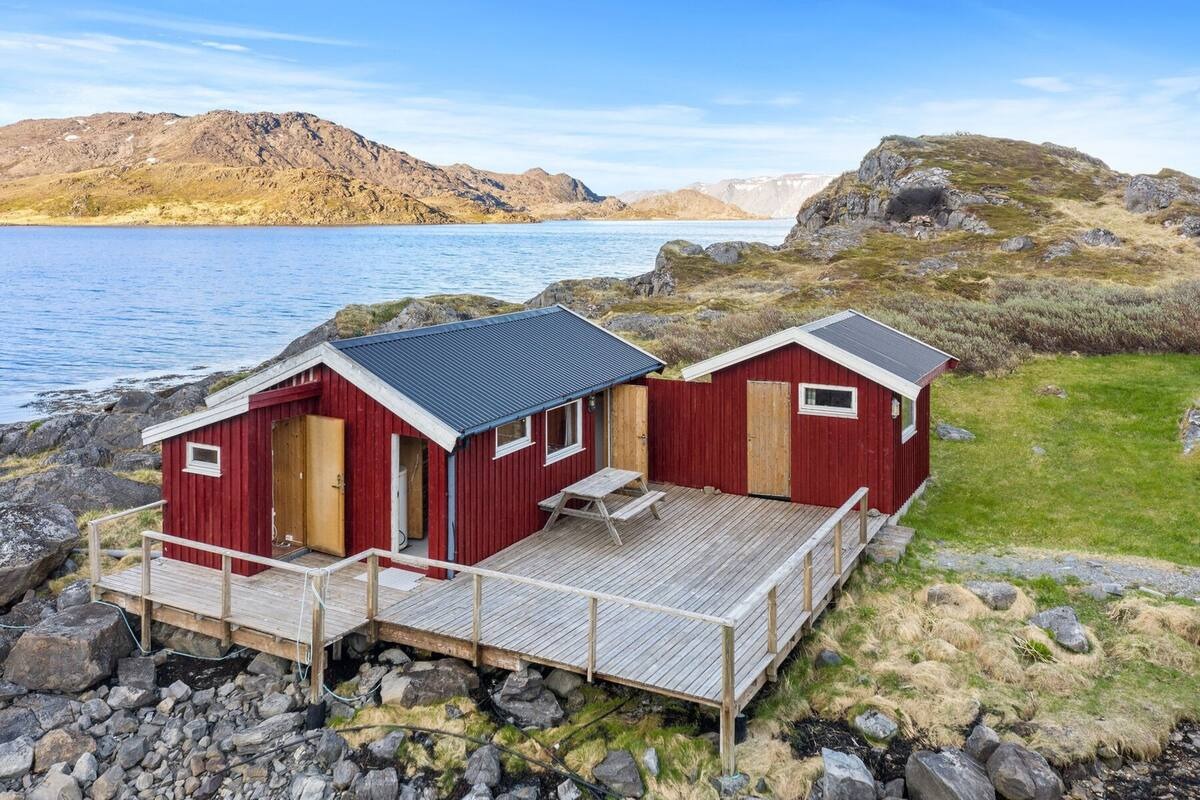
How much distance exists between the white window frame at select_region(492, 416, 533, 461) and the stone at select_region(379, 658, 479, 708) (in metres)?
3.47

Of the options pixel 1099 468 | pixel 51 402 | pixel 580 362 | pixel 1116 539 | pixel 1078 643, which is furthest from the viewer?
pixel 51 402

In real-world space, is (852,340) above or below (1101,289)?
below

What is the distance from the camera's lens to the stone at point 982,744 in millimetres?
8828

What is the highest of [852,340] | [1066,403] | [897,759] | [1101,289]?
[1101,289]

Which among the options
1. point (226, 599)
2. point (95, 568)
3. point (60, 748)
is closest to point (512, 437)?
point (226, 599)

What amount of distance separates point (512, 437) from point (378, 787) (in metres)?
5.79

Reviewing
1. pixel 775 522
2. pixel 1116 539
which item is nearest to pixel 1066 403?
pixel 1116 539

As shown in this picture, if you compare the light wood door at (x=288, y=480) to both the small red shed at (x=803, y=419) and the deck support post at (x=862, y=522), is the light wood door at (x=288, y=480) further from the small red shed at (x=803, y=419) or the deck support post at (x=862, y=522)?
the deck support post at (x=862, y=522)

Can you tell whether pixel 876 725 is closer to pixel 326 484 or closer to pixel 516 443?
pixel 516 443

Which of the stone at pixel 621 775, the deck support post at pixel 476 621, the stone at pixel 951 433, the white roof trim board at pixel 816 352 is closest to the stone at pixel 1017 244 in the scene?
the stone at pixel 951 433

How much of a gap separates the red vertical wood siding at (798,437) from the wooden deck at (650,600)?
0.71 m

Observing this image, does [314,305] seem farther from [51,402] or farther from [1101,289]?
[1101,289]

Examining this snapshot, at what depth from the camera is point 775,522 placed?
14.8 metres

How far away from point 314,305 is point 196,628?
7539 centimetres
